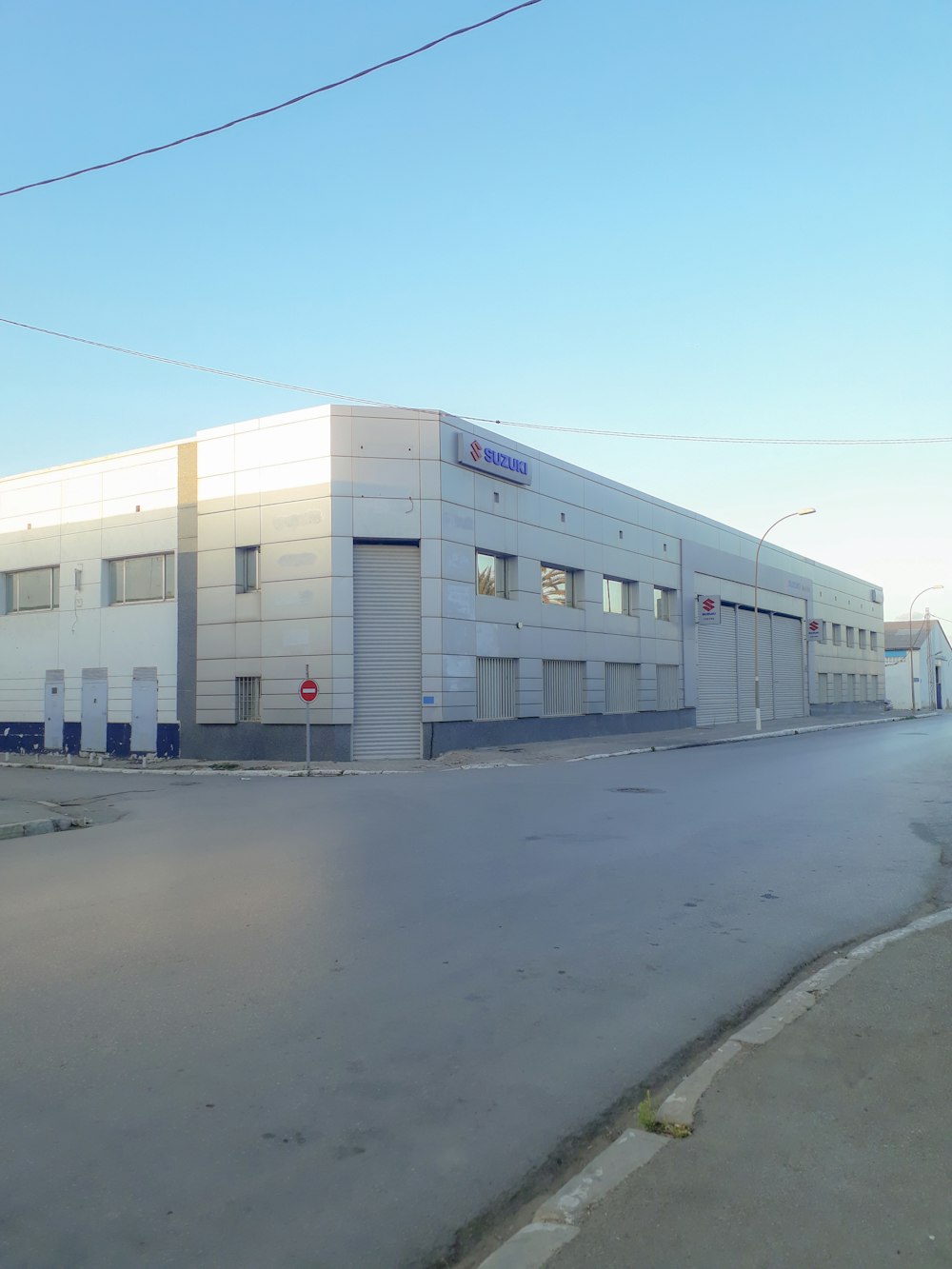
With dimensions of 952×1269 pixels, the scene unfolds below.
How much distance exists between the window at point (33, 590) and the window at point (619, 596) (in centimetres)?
1946

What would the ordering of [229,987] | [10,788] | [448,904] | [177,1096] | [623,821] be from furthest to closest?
[10,788] → [623,821] → [448,904] → [229,987] → [177,1096]

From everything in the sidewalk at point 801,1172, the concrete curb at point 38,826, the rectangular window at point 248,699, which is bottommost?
the concrete curb at point 38,826

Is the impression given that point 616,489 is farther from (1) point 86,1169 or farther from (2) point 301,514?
(1) point 86,1169

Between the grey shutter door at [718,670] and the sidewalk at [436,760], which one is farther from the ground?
the grey shutter door at [718,670]

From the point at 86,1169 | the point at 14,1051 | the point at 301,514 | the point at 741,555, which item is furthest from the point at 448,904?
the point at 741,555

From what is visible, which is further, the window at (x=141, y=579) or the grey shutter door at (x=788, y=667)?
the grey shutter door at (x=788, y=667)

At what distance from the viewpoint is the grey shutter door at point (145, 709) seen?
2920 cm

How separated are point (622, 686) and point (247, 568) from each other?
16.0 m

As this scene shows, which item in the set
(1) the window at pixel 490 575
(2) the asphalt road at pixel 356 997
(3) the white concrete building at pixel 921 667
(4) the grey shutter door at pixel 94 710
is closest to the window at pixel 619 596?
(1) the window at pixel 490 575

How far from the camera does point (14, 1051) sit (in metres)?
4.86

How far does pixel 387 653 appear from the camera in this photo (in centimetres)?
2727

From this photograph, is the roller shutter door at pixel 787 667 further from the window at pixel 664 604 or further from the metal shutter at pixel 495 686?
the metal shutter at pixel 495 686

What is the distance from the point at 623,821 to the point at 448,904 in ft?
17.5

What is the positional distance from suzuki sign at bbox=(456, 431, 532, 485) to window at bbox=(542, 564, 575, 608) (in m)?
3.48
